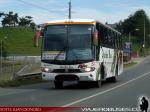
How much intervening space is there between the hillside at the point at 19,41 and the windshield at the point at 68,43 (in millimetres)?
105912

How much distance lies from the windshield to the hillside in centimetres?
10591

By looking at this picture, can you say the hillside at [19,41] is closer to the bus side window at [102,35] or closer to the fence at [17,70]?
the fence at [17,70]

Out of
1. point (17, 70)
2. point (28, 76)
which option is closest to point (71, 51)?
point (28, 76)

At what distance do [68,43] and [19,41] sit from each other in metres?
134

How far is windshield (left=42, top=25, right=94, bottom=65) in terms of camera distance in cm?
2672

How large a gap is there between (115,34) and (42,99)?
14.3m

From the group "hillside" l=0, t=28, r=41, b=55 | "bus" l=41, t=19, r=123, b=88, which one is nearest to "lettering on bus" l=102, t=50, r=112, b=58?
"bus" l=41, t=19, r=123, b=88

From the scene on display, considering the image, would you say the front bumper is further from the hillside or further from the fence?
the hillside

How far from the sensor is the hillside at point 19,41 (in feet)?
455

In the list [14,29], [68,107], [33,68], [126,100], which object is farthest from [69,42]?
[14,29]

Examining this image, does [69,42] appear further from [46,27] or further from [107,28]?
[107,28]

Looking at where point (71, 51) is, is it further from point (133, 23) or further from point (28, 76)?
point (133, 23)

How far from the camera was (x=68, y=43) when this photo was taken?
26859mm

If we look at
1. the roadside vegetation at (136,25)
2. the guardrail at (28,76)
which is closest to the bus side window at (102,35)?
the guardrail at (28,76)
